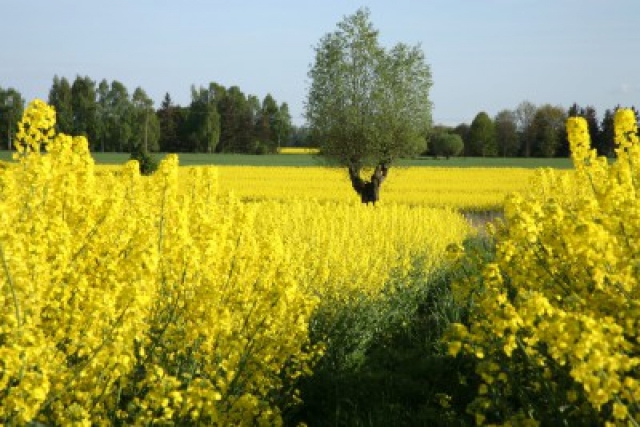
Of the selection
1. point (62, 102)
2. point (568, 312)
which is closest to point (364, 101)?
→ point (568, 312)

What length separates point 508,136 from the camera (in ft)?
267

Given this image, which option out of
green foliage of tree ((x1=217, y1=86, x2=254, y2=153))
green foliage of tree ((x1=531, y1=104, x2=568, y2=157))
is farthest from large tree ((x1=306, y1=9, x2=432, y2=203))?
green foliage of tree ((x1=217, y1=86, x2=254, y2=153))

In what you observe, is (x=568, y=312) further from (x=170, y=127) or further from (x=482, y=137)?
(x=170, y=127)

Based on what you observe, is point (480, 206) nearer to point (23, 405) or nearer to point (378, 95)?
point (378, 95)

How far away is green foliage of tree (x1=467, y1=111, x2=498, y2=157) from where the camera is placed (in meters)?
80.8

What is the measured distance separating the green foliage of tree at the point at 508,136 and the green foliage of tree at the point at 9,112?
53.4 m

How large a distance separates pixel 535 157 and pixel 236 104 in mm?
41745

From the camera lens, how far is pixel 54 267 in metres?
4.55

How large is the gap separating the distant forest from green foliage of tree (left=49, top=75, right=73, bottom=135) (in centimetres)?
6

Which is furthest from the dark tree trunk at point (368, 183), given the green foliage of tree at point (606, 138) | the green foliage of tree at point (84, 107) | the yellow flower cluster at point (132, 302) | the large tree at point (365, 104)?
the green foliage of tree at point (84, 107)

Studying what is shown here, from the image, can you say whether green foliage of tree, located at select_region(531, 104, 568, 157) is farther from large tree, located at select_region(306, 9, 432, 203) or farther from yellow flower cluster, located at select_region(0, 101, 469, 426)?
yellow flower cluster, located at select_region(0, 101, 469, 426)

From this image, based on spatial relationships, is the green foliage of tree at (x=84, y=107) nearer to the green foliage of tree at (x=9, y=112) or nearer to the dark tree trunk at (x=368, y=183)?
the green foliage of tree at (x=9, y=112)

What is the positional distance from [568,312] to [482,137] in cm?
7957

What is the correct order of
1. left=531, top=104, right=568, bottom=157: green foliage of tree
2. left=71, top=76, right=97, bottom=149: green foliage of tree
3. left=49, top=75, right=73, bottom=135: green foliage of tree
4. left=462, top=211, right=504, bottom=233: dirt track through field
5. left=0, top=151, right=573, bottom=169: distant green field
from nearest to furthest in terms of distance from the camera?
left=462, top=211, right=504, bottom=233: dirt track through field, left=0, top=151, right=573, bottom=169: distant green field, left=531, top=104, right=568, bottom=157: green foliage of tree, left=49, top=75, right=73, bottom=135: green foliage of tree, left=71, top=76, right=97, bottom=149: green foliage of tree
